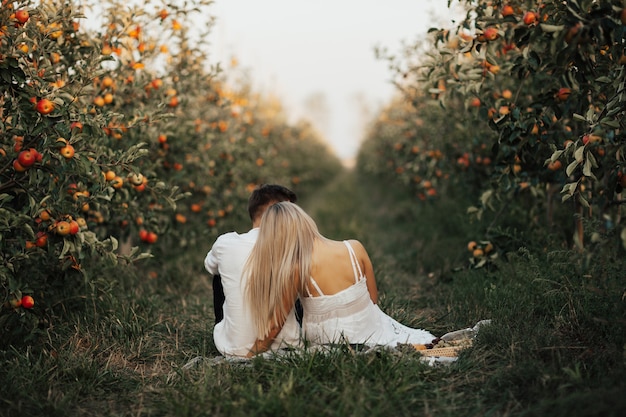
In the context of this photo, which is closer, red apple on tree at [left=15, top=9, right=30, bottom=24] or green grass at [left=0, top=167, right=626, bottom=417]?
green grass at [left=0, top=167, right=626, bottom=417]

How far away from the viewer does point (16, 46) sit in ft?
10.4

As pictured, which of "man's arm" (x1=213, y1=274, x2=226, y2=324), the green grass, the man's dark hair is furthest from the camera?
"man's arm" (x1=213, y1=274, x2=226, y2=324)

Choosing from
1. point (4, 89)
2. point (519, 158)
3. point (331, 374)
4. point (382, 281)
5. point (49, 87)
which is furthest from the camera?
point (382, 281)

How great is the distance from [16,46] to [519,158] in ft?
10.1

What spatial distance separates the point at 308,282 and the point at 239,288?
425mm

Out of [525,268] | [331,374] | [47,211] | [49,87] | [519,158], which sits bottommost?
[331,374]

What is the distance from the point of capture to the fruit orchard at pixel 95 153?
315cm

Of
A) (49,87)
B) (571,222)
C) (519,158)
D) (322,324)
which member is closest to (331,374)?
(322,324)

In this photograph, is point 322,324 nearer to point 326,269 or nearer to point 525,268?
point 326,269

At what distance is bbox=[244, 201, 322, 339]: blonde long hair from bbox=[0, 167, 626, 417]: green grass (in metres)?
0.27

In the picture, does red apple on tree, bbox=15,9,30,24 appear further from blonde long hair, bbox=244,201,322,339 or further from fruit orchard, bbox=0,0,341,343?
blonde long hair, bbox=244,201,322,339

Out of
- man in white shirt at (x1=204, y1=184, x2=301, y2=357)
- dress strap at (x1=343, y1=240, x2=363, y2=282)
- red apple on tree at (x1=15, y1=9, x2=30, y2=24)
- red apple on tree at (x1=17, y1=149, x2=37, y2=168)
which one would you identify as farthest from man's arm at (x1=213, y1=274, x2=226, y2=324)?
red apple on tree at (x1=15, y1=9, x2=30, y2=24)

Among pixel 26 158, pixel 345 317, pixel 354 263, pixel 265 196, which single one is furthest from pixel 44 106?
pixel 345 317

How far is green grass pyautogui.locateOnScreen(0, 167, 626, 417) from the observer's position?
2588 mm
